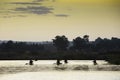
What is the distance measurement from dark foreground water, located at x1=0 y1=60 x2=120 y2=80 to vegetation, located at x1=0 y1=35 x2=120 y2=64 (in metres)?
0.08

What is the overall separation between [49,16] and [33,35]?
13.5 inches

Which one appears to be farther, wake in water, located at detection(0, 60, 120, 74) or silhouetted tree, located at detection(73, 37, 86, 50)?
silhouetted tree, located at detection(73, 37, 86, 50)

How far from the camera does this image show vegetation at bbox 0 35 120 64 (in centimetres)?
412

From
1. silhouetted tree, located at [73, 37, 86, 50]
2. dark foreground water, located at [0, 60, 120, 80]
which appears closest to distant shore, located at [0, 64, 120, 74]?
dark foreground water, located at [0, 60, 120, 80]

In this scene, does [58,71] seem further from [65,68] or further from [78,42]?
[78,42]

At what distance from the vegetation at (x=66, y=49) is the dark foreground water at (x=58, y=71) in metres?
0.08

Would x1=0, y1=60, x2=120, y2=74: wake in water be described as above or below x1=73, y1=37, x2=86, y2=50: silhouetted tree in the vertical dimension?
below

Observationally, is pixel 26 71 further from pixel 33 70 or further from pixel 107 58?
pixel 107 58

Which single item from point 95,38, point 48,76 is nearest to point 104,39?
point 95,38

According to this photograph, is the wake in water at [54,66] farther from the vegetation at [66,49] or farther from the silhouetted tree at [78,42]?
the silhouetted tree at [78,42]

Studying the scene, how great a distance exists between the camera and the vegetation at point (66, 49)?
412 centimetres

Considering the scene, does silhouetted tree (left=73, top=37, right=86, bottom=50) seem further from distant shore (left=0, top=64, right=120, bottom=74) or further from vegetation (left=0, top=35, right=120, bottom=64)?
distant shore (left=0, top=64, right=120, bottom=74)

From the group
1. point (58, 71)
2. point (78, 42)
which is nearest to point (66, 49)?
point (78, 42)

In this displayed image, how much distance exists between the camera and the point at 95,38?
4.17 metres
